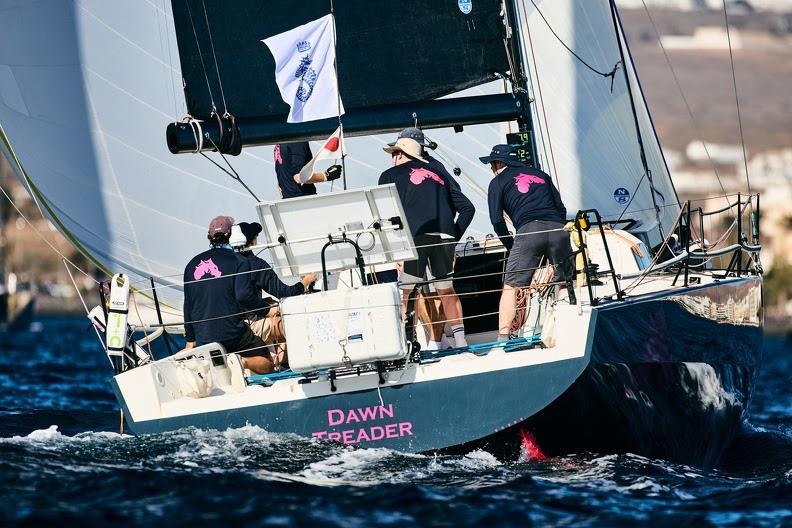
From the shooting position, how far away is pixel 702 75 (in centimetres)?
14062

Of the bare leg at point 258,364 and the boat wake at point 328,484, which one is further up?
the bare leg at point 258,364

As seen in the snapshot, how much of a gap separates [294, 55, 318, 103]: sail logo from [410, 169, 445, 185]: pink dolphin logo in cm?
75

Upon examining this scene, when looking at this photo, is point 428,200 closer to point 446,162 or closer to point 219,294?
point 219,294

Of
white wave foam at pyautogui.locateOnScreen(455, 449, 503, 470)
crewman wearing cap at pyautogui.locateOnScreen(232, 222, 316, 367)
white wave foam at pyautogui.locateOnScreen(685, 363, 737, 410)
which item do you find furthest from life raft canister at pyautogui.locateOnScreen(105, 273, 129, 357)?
white wave foam at pyautogui.locateOnScreen(685, 363, 737, 410)

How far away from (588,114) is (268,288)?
3.92 meters

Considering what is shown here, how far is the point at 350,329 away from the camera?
6969mm

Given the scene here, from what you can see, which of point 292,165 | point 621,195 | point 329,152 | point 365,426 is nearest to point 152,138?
point 292,165

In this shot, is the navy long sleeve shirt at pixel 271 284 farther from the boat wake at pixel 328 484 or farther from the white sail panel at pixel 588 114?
the white sail panel at pixel 588 114

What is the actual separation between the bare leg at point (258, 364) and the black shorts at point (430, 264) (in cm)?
100

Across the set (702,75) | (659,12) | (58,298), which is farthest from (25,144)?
(659,12)

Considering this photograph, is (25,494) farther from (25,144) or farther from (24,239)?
(24,239)

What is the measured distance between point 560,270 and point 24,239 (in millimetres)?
106369

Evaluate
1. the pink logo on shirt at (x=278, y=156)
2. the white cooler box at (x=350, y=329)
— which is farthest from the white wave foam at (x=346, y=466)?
the pink logo on shirt at (x=278, y=156)

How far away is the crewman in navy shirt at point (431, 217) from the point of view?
8141mm
